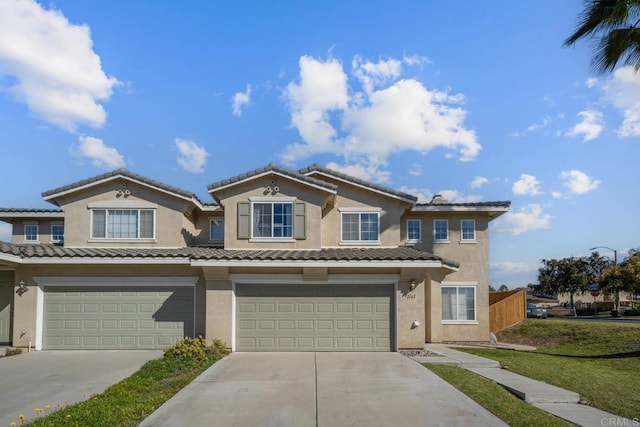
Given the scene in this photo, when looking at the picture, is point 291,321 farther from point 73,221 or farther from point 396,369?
point 73,221

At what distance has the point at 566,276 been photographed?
208 feet

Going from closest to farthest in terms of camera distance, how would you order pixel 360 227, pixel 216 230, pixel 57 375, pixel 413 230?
pixel 57 375, pixel 360 227, pixel 216 230, pixel 413 230

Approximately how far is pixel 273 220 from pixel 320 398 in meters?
8.34

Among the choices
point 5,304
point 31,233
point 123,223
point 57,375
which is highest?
point 123,223

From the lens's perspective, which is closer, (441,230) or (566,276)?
(441,230)

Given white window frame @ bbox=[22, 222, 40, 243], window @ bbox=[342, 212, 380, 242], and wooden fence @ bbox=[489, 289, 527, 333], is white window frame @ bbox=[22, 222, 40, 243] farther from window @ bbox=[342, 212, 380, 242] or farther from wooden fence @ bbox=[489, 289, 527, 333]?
wooden fence @ bbox=[489, 289, 527, 333]

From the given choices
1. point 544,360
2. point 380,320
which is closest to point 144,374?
point 380,320

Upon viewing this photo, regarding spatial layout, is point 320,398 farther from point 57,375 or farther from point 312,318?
point 57,375

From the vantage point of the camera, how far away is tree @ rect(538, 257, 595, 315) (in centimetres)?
6216

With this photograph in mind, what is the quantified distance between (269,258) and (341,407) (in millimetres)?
6837

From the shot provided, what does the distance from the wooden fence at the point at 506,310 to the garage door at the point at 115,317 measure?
1440 centimetres

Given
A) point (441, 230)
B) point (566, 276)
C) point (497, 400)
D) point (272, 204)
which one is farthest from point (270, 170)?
point (566, 276)

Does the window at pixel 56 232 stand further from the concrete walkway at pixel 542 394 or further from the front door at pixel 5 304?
the concrete walkway at pixel 542 394

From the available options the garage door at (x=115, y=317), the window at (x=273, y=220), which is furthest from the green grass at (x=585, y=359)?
the garage door at (x=115, y=317)
